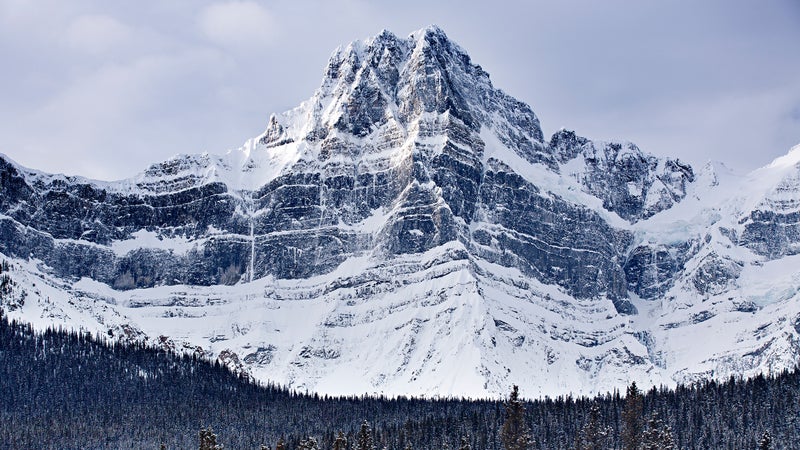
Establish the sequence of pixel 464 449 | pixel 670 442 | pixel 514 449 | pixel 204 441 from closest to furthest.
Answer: pixel 204 441
pixel 464 449
pixel 514 449
pixel 670 442

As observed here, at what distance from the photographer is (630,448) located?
19850 centimetres

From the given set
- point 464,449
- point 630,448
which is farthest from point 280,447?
point 630,448

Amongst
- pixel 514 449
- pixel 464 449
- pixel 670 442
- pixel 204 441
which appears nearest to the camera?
pixel 204 441

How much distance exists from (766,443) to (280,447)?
197 ft

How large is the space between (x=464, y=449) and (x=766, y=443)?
116 feet

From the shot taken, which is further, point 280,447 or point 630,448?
point 630,448

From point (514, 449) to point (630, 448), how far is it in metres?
26.5

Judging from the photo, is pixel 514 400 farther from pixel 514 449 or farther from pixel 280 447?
pixel 280 447

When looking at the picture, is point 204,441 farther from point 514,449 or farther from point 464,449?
point 514,449

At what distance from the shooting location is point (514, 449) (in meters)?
179

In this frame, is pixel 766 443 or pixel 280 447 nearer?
pixel 766 443

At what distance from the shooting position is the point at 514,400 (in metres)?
Answer: 177

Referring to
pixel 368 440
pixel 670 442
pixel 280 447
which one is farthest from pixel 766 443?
pixel 280 447

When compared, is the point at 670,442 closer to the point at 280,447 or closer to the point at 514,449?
the point at 514,449
